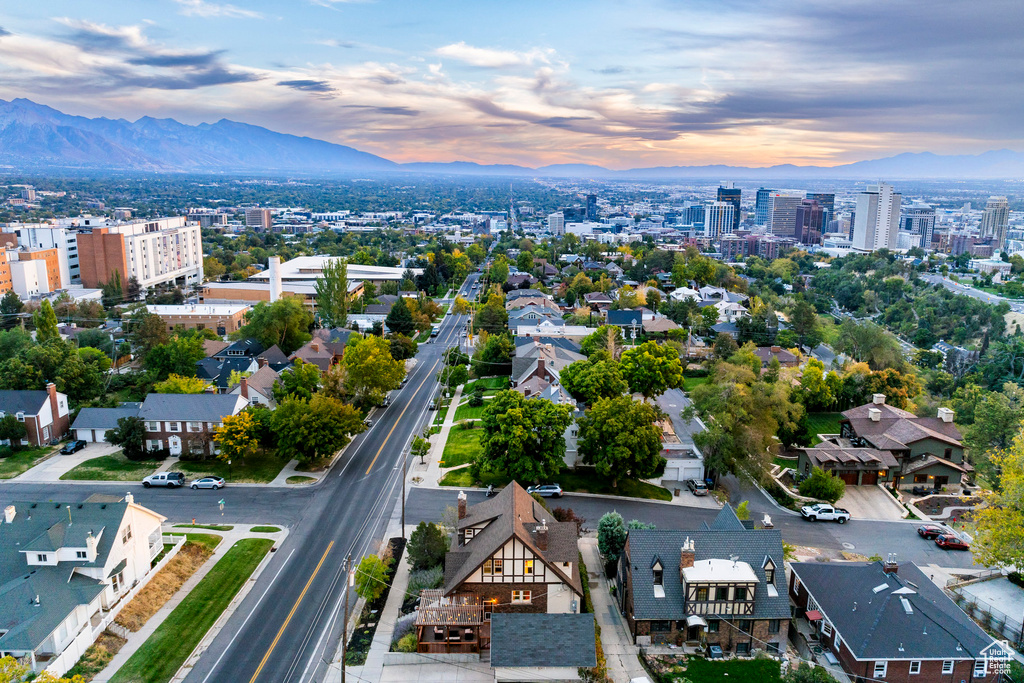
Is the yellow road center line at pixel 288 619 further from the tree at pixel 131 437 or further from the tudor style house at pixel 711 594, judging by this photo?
the tree at pixel 131 437

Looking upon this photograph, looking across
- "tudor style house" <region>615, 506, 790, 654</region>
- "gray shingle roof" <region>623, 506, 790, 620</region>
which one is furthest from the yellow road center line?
"tudor style house" <region>615, 506, 790, 654</region>

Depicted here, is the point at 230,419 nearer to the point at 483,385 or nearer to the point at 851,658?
the point at 483,385

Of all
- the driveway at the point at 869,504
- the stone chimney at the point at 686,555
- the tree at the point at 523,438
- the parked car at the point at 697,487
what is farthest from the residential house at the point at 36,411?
the driveway at the point at 869,504

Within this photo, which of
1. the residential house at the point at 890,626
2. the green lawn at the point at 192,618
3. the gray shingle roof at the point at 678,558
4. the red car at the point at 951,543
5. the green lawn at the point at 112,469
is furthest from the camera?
the green lawn at the point at 112,469

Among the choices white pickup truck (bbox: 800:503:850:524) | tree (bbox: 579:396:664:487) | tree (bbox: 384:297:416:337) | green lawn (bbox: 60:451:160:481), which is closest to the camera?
white pickup truck (bbox: 800:503:850:524)

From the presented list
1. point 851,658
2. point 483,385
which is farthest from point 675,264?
point 851,658

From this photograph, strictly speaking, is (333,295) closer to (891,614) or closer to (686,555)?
(686,555)

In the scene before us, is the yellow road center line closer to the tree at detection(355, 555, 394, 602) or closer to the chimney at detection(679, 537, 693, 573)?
the tree at detection(355, 555, 394, 602)
